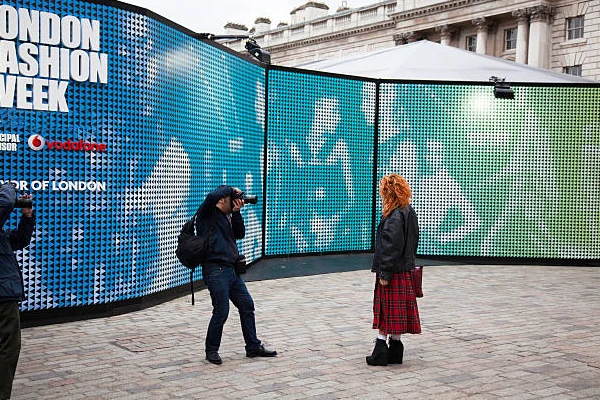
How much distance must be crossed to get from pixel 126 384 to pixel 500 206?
34.1ft

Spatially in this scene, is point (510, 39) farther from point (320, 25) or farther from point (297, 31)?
point (297, 31)

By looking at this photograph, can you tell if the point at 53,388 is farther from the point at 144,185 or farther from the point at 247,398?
the point at 144,185

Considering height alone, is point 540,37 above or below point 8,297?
above

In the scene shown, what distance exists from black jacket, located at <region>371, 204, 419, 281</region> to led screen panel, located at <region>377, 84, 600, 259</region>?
819 centimetres

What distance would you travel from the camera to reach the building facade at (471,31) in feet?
147

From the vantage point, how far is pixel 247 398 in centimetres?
546

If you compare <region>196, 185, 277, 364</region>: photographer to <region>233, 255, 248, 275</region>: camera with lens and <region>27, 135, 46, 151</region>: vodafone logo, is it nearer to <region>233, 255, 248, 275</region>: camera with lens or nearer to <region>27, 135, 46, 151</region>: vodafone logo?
<region>233, 255, 248, 275</region>: camera with lens

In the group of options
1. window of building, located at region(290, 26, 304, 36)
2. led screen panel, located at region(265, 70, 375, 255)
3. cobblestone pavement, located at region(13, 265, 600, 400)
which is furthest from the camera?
window of building, located at region(290, 26, 304, 36)

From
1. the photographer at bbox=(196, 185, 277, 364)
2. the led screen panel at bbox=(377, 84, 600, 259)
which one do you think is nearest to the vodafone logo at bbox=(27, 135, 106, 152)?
the photographer at bbox=(196, 185, 277, 364)

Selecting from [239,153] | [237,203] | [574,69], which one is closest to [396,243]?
[237,203]

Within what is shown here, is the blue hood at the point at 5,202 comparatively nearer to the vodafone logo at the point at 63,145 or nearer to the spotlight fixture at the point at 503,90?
the vodafone logo at the point at 63,145

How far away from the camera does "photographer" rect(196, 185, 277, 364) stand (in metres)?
6.49

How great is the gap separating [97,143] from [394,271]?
410cm

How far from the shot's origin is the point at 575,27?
45.5 m
